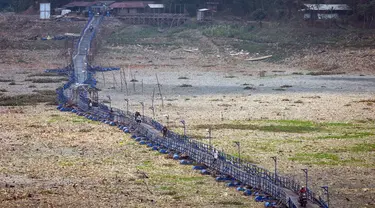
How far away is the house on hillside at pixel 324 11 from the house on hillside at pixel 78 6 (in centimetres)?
2914

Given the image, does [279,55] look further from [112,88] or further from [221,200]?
[221,200]

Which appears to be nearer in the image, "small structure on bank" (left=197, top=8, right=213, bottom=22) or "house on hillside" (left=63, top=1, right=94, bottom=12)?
"small structure on bank" (left=197, top=8, right=213, bottom=22)

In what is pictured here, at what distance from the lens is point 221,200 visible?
1144 inches

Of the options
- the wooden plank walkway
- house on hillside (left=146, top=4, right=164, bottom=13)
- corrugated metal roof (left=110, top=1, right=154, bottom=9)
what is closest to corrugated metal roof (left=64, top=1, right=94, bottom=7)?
corrugated metal roof (left=110, top=1, right=154, bottom=9)

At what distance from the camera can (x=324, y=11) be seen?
93875 mm

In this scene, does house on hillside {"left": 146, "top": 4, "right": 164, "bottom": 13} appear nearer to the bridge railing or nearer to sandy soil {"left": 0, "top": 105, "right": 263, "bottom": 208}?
the bridge railing

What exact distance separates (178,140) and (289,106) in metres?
15.5

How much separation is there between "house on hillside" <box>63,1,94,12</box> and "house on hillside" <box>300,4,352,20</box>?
29139mm

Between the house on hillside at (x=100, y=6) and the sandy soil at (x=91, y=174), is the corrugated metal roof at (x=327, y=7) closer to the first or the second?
the house on hillside at (x=100, y=6)

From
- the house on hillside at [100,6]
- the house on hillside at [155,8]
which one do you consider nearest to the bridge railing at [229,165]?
the house on hillside at [100,6]

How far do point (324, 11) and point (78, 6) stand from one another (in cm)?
3246

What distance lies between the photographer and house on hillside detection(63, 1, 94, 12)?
107812 millimetres

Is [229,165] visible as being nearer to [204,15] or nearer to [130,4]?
[204,15]

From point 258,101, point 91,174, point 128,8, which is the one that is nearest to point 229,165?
point 91,174
